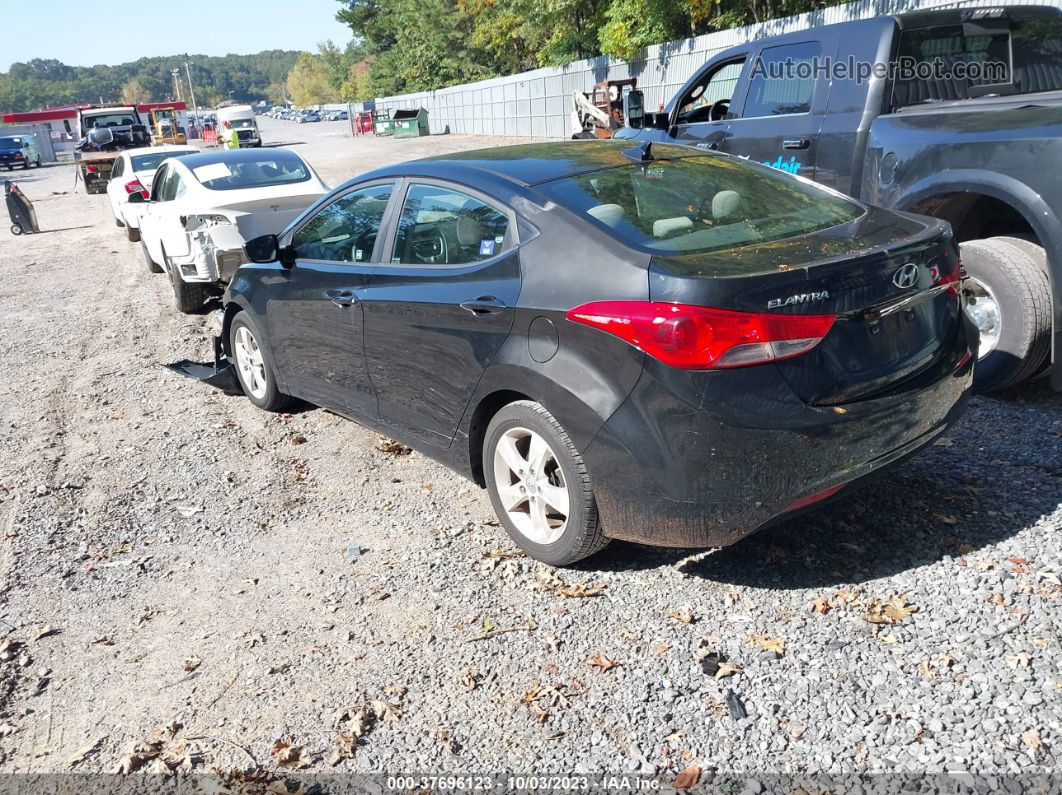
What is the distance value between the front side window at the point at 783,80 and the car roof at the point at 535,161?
94.6 inches

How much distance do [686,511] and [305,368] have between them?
289 cm

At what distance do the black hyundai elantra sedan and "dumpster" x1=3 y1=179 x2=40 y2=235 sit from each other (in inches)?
726

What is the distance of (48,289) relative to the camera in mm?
12836

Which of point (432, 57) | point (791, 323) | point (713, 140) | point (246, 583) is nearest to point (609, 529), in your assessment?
point (791, 323)

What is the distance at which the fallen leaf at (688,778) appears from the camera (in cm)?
272

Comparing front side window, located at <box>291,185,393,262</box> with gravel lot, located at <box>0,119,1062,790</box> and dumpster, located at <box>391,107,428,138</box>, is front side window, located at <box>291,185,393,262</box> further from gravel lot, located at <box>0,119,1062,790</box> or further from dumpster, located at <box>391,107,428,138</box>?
dumpster, located at <box>391,107,428,138</box>

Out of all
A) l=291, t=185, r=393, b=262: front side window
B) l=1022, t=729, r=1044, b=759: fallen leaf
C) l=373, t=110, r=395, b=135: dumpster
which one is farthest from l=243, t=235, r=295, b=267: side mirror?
l=373, t=110, r=395, b=135: dumpster

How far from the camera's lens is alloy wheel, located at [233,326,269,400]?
6277mm

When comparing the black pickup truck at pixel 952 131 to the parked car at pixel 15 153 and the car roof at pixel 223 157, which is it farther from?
the parked car at pixel 15 153

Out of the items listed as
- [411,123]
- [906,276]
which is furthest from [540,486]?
[411,123]

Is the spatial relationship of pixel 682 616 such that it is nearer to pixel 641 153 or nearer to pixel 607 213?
pixel 607 213

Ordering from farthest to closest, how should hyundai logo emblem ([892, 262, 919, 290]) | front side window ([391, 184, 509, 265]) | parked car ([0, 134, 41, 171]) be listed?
parked car ([0, 134, 41, 171]) < front side window ([391, 184, 509, 265]) < hyundai logo emblem ([892, 262, 919, 290])

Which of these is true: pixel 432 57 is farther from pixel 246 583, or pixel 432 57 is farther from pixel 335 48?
pixel 335 48

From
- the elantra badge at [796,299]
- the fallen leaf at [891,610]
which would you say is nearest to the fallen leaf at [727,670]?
the fallen leaf at [891,610]
